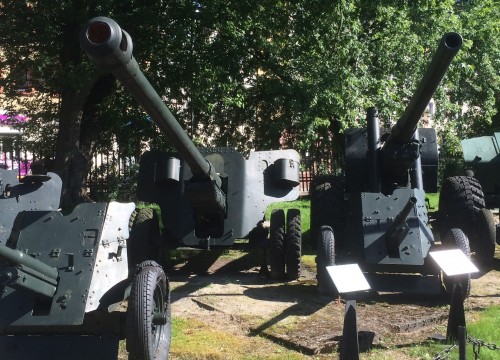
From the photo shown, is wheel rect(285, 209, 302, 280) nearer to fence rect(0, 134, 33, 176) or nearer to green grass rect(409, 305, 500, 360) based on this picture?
green grass rect(409, 305, 500, 360)

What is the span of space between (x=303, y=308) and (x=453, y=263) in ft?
6.20

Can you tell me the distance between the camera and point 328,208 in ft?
24.2

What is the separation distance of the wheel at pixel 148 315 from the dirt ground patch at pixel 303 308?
0.98m

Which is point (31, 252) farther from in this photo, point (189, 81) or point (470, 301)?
point (189, 81)

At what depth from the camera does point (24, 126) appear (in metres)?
14.3

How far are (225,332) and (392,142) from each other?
9.30 ft

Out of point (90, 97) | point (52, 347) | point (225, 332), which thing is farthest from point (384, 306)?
point (90, 97)

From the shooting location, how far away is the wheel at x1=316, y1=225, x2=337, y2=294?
19.6 ft

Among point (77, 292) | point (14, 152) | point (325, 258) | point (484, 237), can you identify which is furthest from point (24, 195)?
point (14, 152)

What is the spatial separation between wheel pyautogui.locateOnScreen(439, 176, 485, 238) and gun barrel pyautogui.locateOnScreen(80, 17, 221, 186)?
359cm

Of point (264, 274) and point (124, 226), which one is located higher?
point (124, 226)

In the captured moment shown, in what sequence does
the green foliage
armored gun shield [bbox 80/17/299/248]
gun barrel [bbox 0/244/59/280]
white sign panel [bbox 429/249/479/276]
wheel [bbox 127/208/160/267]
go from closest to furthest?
1. gun barrel [bbox 0/244/59/280]
2. white sign panel [bbox 429/249/479/276]
3. armored gun shield [bbox 80/17/299/248]
4. wheel [bbox 127/208/160/267]
5. the green foliage

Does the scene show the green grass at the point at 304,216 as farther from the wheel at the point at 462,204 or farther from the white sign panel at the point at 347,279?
the white sign panel at the point at 347,279

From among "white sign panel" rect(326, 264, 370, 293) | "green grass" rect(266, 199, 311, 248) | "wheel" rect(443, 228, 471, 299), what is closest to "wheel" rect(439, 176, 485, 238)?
"wheel" rect(443, 228, 471, 299)
